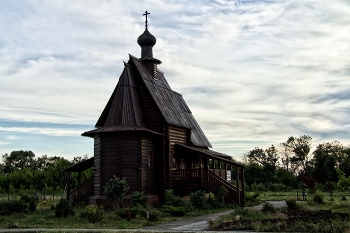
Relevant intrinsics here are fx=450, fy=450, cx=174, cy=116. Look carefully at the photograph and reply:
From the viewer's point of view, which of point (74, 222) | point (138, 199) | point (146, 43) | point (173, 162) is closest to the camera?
point (74, 222)

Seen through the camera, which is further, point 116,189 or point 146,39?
point 146,39

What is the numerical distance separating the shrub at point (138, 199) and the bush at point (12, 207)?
5619 millimetres

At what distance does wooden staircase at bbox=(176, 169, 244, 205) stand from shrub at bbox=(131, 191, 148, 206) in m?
4.60

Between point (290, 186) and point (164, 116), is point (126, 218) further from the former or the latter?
point (290, 186)

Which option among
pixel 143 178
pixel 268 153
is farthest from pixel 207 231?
pixel 268 153

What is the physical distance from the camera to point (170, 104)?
1218 inches

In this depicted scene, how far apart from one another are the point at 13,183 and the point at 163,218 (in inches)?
1347

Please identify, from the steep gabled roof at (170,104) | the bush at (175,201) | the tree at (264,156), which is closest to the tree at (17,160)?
the tree at (264,156)

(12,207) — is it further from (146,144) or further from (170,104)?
(170,104)

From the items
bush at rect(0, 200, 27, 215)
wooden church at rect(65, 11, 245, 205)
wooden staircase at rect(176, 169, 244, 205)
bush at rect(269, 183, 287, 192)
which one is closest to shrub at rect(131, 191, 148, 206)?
wooden church at rect(65, 11, 245, 205)

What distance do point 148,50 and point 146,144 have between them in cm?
849

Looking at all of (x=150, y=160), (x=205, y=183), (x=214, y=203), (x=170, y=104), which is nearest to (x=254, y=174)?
(x=170, y=104)

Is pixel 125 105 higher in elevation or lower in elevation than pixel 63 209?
higher

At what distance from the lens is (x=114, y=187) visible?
72.1 ft
